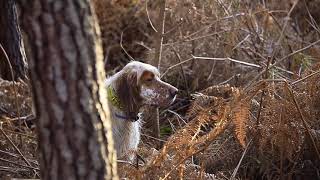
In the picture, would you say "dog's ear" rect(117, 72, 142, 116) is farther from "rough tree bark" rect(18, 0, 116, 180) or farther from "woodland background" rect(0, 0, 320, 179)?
"rough tree bark" rect(18, 0, 116, 180)

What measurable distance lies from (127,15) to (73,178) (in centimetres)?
751

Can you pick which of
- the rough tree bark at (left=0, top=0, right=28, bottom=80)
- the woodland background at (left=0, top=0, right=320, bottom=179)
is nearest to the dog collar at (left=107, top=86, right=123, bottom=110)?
the woodland background at (left=0, top=0, right=320, bottom=179)

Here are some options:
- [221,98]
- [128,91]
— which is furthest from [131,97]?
[221,98]

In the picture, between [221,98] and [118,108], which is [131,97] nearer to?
[118,108]

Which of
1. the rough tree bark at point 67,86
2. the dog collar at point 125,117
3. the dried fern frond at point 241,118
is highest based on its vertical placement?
the rough tree bark at point 67,86

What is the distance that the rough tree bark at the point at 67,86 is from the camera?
2.40 m

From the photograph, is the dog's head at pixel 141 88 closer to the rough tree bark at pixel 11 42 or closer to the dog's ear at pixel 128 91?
the dog's ear at pixel 128 91

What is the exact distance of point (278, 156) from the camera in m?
4.74

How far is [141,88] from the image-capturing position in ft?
17.8

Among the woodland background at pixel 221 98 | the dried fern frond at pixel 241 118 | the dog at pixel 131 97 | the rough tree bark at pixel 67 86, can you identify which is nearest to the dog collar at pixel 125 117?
the dog at pixel 131 97

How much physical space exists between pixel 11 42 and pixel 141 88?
1896mm

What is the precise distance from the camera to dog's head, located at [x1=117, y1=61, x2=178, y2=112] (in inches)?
209

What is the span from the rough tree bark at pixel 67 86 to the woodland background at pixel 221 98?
3.72 ft

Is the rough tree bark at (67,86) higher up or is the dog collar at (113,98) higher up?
the rough tree bark at (67,86)
